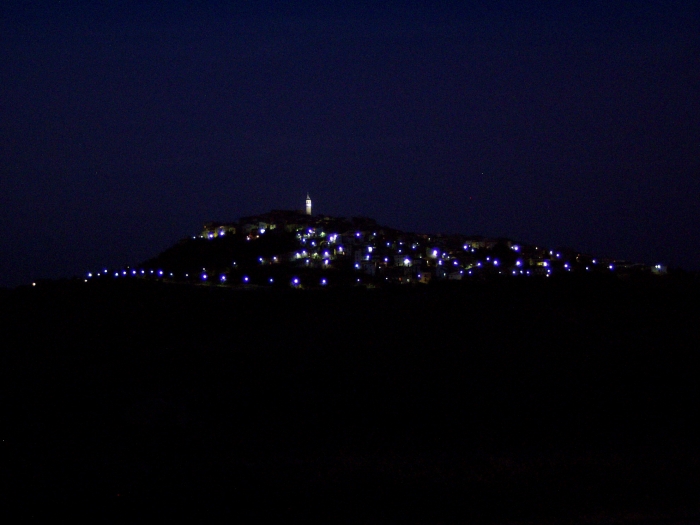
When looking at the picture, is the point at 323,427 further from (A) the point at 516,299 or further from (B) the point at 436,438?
(A) the point at 516,299

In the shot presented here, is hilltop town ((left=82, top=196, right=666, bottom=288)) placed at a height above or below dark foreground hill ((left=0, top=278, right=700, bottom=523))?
above

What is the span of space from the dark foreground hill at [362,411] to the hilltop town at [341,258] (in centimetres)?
691

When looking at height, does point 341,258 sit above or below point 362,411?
above

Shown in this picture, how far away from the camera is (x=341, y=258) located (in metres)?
28.3

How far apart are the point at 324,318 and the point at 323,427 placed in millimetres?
6075

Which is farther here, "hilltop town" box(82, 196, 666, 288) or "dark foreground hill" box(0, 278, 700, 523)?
"hilltop town" box(82, 196, 666, 288)

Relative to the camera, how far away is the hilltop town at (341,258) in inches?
895

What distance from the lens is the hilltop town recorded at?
22.7 meters

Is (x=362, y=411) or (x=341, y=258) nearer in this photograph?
(x=362, y=411)

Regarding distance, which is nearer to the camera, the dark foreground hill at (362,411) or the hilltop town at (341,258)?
the dark foreground hill at (362,411)

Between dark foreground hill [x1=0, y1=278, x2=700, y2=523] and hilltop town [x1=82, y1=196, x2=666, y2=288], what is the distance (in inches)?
272

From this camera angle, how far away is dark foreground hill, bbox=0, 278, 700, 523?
572 cm

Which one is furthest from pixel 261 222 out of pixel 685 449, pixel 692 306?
pixel 685 449

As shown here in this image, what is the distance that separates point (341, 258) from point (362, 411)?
19990 millimetres
